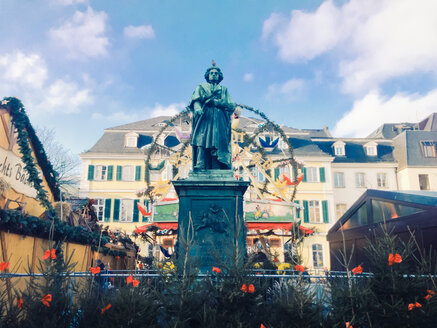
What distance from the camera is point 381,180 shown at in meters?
33.8

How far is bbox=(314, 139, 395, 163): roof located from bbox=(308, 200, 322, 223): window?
5.59 metres

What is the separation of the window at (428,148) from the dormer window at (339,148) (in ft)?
24.7

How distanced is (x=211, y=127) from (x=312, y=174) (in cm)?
2705

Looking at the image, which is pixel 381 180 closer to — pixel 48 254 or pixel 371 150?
pixel 371 150

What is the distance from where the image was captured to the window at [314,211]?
30.5 m

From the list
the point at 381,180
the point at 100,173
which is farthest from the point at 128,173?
the point at 381,180

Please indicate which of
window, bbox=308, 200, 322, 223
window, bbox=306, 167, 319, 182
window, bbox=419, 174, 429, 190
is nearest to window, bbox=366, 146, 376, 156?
window, bbox=419, 174, 429, 190

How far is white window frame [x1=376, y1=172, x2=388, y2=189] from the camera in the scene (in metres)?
33.5

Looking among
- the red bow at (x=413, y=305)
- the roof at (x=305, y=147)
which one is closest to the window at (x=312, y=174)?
the roof at (x=305, y=147)

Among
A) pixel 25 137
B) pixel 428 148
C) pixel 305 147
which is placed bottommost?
pixel 25 137

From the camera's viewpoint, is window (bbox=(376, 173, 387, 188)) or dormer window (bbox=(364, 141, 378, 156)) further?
dormer window (bbox=(364, 141, 378, 156))

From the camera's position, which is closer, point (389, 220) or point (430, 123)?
point (389, 220)

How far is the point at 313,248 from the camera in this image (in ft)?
98.6

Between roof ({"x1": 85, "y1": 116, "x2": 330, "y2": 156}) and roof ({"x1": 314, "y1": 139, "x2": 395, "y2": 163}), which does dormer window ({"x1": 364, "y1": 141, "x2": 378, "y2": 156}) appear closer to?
roof ({"x1": 314, "y1": 139, "x2": 395, "y2": 163})
